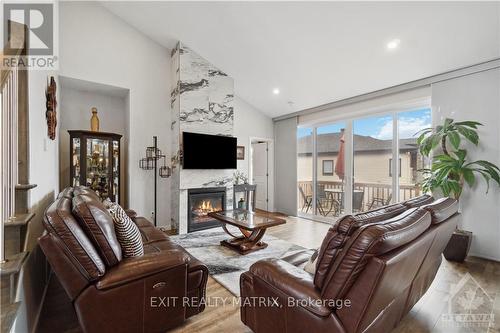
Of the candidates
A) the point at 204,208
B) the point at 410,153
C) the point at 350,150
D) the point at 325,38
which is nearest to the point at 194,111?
the point at 204,208

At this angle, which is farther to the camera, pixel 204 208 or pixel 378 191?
pixel 204 208

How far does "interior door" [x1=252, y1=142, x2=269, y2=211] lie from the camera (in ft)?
21.8

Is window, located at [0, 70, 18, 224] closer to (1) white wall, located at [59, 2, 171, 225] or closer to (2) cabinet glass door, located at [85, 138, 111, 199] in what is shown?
(2) cabinet glass door, located at [85, 138, 111, 199]

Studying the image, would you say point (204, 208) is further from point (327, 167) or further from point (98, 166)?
point (327, 167)

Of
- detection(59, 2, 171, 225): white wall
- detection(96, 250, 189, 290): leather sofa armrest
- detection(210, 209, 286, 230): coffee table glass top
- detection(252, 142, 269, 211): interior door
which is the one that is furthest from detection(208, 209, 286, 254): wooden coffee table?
detection(252, 142, 269, 211): interior door

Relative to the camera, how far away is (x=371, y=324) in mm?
1300

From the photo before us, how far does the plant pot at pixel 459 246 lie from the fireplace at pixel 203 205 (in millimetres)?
3686

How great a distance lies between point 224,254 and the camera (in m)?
3.33

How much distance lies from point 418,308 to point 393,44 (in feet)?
10.0

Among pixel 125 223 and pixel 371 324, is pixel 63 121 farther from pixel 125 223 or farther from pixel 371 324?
pixel 371 324

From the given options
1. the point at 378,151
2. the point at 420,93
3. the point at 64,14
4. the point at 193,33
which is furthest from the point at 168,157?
the point at 420,93

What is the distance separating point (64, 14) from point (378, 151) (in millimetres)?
5843

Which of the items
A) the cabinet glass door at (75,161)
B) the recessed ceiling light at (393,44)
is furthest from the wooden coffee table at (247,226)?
the recessed ceiling light at (393,44)

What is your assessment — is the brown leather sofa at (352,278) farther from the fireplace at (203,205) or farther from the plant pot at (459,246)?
the fireplace at (203,205)
